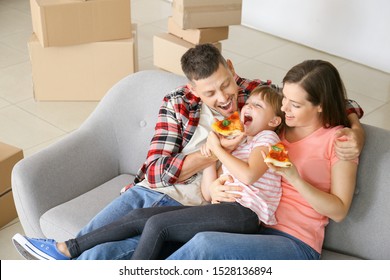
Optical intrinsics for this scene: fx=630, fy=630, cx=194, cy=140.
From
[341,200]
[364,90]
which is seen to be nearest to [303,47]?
[364,90]

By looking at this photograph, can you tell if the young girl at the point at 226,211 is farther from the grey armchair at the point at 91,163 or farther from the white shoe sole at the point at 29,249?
the grey armchair at the point at 91,163

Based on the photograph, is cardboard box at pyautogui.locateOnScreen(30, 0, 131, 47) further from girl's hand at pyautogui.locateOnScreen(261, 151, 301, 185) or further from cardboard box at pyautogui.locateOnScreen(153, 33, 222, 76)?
girl's hand at pyautogui.locateOnScreen(261, 151, 301, 185)

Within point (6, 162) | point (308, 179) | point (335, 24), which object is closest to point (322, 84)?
point (308, 179)

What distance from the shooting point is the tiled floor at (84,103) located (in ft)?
12.5

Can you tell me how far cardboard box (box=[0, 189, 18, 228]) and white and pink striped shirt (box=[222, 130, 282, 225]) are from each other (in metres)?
1.32

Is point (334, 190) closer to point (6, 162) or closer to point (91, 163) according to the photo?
point (91, 163)

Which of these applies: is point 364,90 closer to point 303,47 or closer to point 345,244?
point 303,47

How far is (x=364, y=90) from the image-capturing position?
4.36 metres

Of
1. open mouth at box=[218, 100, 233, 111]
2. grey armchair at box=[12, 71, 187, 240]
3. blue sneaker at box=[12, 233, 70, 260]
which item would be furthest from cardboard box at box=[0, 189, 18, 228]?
open mouth at box=[218, 100, 233, 111]

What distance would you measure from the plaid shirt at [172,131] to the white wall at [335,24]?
2552mm

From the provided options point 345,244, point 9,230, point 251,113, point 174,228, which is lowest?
point 9,230

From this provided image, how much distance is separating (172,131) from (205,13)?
6.41ft

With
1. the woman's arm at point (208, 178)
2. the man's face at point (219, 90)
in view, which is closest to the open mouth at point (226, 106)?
the man's face at point (219, 90)
